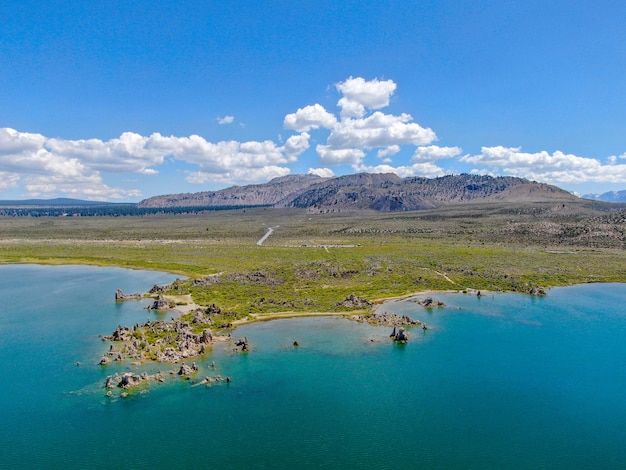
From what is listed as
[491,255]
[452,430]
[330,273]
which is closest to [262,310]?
[330,273]

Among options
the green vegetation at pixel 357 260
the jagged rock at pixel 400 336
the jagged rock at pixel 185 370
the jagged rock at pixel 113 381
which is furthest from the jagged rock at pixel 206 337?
the jagged rock at pixel 400 336

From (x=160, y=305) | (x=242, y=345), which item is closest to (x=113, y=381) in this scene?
(x=242, y=345)

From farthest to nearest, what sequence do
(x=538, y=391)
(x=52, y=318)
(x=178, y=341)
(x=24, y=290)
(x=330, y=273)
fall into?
(x=330, y=273) < (x=24, y=290) < (x=52, y=318) < (x=178, y=341) < (x=538, y=391)

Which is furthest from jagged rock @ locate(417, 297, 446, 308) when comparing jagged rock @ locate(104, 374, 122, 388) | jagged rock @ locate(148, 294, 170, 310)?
jagged rock @ locate(104, 374, 122, 388)

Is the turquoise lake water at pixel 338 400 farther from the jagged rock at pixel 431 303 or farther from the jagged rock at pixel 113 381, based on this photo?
the jagged rock at pixel 431 303

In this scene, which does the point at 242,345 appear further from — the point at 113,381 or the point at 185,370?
the point at 113,381

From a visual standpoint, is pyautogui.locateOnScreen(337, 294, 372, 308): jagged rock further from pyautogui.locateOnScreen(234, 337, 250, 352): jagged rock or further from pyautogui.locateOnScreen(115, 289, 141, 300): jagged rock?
pyautogui.locateOnScreen(115, 289, 141, 300): jagged rock

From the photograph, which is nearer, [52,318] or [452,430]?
[452,430]

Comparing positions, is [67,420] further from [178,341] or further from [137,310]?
[137,310]
